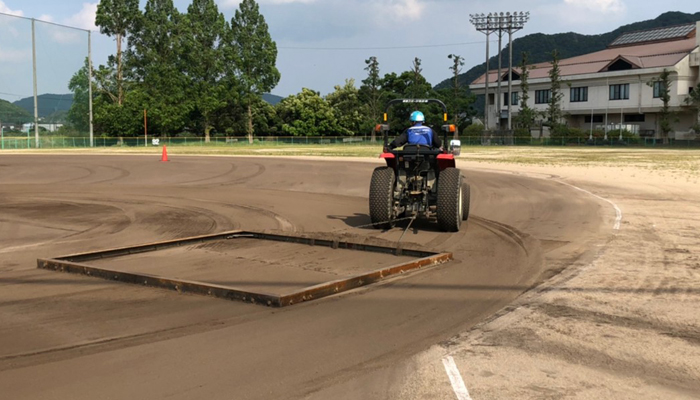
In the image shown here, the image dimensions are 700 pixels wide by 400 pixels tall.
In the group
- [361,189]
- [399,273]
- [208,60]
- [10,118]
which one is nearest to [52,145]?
[10,118]

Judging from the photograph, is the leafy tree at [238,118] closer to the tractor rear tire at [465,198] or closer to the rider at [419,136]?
the tractor rear tire at [465,198]

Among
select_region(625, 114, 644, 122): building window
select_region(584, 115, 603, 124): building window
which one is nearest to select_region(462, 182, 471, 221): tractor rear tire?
select_region(625, 114, 644, 122): building window

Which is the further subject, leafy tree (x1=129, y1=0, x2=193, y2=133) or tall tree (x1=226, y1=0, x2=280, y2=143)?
tall tree (x1=226, y1=0, x2=280, y2=143)

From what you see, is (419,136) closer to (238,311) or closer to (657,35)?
(238,311)

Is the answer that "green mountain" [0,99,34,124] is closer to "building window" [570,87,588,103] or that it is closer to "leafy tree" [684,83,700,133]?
"building window" [570,87,588,103]

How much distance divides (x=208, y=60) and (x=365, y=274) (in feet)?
282

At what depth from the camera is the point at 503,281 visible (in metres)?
7.71

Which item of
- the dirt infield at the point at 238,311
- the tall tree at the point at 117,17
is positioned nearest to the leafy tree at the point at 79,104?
the tall tree at the point at 117,17

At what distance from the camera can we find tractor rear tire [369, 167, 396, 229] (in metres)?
11.4

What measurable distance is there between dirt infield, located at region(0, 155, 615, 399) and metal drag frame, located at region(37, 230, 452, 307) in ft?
0.48

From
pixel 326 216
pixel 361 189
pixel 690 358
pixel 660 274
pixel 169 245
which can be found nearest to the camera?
pixel 690 358

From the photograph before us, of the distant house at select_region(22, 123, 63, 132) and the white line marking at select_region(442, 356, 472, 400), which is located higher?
the distant house at select_region(22, 123, 63, 132)

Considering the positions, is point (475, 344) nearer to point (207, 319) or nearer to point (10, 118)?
point (207, 319)

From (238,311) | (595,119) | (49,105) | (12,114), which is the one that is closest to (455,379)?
(238,311)
